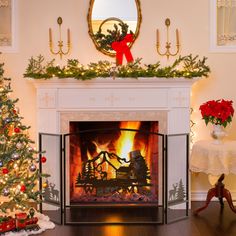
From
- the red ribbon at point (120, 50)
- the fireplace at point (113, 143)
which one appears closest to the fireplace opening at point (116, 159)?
the fireplace at point (113, 143)

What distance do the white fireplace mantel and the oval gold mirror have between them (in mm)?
531

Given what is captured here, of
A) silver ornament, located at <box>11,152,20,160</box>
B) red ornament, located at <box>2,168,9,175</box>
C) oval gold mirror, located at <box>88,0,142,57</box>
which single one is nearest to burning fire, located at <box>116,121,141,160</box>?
oval gold mirror, located at <box>88,0,142,57</box>

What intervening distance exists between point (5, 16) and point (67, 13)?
0.71 meters

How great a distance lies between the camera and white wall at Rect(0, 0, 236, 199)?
5.34 meters

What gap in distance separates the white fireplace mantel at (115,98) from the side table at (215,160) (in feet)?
1.19

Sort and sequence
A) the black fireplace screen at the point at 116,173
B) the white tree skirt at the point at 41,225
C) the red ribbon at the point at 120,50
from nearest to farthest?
the white tree skirt at the point at 41,225, the black fireplace screen at the point at 116,173, the red ribbon at the point at 120,50

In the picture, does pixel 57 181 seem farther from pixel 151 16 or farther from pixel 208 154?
pixel 151 16

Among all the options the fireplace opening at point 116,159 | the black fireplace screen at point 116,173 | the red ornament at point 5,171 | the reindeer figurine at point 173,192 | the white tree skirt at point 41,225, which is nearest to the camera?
the red ornament at point 5,171

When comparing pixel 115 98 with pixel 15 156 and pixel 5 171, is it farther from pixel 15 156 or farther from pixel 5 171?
pixel 5 171

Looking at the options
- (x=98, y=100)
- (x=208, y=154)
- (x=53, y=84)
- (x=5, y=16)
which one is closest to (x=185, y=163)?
(x=208, y=154)

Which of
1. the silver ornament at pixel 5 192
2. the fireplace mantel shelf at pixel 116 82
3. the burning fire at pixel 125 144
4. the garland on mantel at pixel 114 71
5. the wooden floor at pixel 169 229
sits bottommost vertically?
the wooden floor at pixel 169 229

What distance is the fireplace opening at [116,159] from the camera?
17.4ft

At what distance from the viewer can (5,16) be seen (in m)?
5.38

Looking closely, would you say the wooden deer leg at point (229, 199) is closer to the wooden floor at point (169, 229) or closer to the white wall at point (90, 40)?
the wooden floor at point (169, 229)
